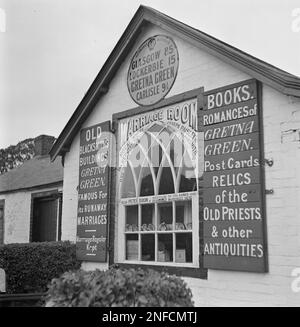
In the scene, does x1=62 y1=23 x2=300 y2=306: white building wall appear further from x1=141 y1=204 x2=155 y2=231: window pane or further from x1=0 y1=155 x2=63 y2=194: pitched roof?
x1=0 y1=155 x2=63 y2=194: pitched roof

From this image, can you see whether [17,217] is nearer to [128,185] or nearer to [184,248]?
[128,185]

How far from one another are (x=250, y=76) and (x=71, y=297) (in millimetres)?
4433

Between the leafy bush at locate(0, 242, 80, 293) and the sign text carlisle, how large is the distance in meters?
3.54

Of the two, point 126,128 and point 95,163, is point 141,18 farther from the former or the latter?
point 95,163

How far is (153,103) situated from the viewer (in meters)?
8.73

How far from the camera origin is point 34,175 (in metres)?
16.3

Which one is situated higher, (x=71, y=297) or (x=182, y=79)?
(x=182, y=79)

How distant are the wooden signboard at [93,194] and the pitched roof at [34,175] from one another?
3.44 meters

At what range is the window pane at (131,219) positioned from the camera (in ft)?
29.2

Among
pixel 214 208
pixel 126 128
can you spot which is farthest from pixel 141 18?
pixel 214 208

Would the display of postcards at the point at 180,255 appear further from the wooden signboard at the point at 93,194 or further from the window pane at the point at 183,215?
the wooden signboard at the point at 93,194

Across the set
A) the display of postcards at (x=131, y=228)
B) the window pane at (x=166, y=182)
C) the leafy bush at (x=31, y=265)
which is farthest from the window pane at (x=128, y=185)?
the leafy bush at (x=31, y=265)

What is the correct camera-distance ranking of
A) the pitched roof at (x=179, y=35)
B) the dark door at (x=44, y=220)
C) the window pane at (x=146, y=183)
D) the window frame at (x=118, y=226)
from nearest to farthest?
the pitched roof at (x=179, y=35)
the window frame at (x=118, y=226)
the window pane at (x=146, y=183)
the dark door at (x=44, y=220)

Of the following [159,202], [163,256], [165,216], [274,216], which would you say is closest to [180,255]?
[163,256]
